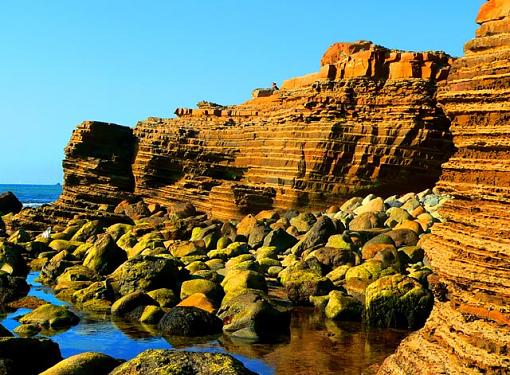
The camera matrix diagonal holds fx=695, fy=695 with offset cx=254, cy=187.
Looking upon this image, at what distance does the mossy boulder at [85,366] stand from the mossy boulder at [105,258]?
973 cm

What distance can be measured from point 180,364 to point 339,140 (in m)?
19.6

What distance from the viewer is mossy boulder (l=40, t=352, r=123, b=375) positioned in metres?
9.06

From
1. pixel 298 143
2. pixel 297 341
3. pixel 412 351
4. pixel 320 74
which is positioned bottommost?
pixel 297 341

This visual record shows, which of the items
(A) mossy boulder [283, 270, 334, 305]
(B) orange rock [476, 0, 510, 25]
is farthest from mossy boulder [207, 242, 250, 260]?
(B) orange rock [476, 0, 510, 25]

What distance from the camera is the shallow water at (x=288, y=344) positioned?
10711 millimetres

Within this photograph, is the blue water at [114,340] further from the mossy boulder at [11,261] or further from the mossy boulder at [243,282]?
the mossy boulder at [11,261]

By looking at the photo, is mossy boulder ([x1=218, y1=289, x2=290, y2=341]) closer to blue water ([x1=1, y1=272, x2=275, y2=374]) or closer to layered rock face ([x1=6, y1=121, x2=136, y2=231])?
blue water ([x1=1, y1=272, x2=275, y2=374])

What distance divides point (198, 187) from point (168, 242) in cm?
1180

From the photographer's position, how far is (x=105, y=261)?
759 inches

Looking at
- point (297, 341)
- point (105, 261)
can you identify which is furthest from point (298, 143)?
point (297, 341)

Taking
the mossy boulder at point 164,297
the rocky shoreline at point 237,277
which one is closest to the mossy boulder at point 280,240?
the rocky shoreline at point 237,277

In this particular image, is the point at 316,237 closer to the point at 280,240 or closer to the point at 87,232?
the point at 280,240

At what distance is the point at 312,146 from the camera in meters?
27.3

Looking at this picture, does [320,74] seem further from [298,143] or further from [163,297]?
[163,297]
